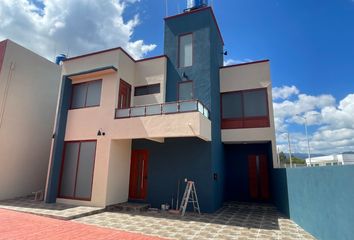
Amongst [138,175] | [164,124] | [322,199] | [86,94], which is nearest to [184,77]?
[164,124]

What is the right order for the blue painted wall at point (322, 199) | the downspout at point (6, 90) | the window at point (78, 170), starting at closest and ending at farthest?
the blue painted wall at point (322, 199) < the window at point (78, 170) < the downspout at point (6, 90)

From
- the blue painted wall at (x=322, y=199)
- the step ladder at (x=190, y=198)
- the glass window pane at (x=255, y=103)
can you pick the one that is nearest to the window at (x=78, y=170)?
the step ladder at (x=190, y=198)

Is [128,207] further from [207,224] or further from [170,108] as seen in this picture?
[170,108]

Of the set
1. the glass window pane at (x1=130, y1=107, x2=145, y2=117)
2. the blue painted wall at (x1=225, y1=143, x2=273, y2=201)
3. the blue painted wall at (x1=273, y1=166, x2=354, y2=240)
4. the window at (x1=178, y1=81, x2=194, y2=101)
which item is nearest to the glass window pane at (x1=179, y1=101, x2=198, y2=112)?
the glass window pane at (x1=130, y1=107, x2=145, y2=117)

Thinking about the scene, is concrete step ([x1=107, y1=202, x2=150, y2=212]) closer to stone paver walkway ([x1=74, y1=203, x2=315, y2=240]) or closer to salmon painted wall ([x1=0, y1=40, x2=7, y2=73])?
stone paver walkway ([x1=74, y1=203, x2=315, y2=240])

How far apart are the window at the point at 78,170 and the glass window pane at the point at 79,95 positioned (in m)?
2.10

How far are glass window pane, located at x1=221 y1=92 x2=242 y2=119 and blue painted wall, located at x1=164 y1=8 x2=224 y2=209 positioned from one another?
1.85ft

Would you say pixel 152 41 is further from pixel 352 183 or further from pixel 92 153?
pixel 352 183

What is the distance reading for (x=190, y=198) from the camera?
947cm

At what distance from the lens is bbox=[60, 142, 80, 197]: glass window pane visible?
10.2 metres

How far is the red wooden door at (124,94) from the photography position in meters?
10.7

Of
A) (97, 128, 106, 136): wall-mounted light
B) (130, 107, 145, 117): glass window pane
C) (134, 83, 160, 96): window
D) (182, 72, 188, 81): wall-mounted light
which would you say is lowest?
(97, 128, 106, 136): wall-mounted light

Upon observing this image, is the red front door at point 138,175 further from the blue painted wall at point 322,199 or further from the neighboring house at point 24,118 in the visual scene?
the blue painted wall at point 322,199

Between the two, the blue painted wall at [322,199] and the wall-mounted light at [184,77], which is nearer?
the blue painted wall at [322,199]
